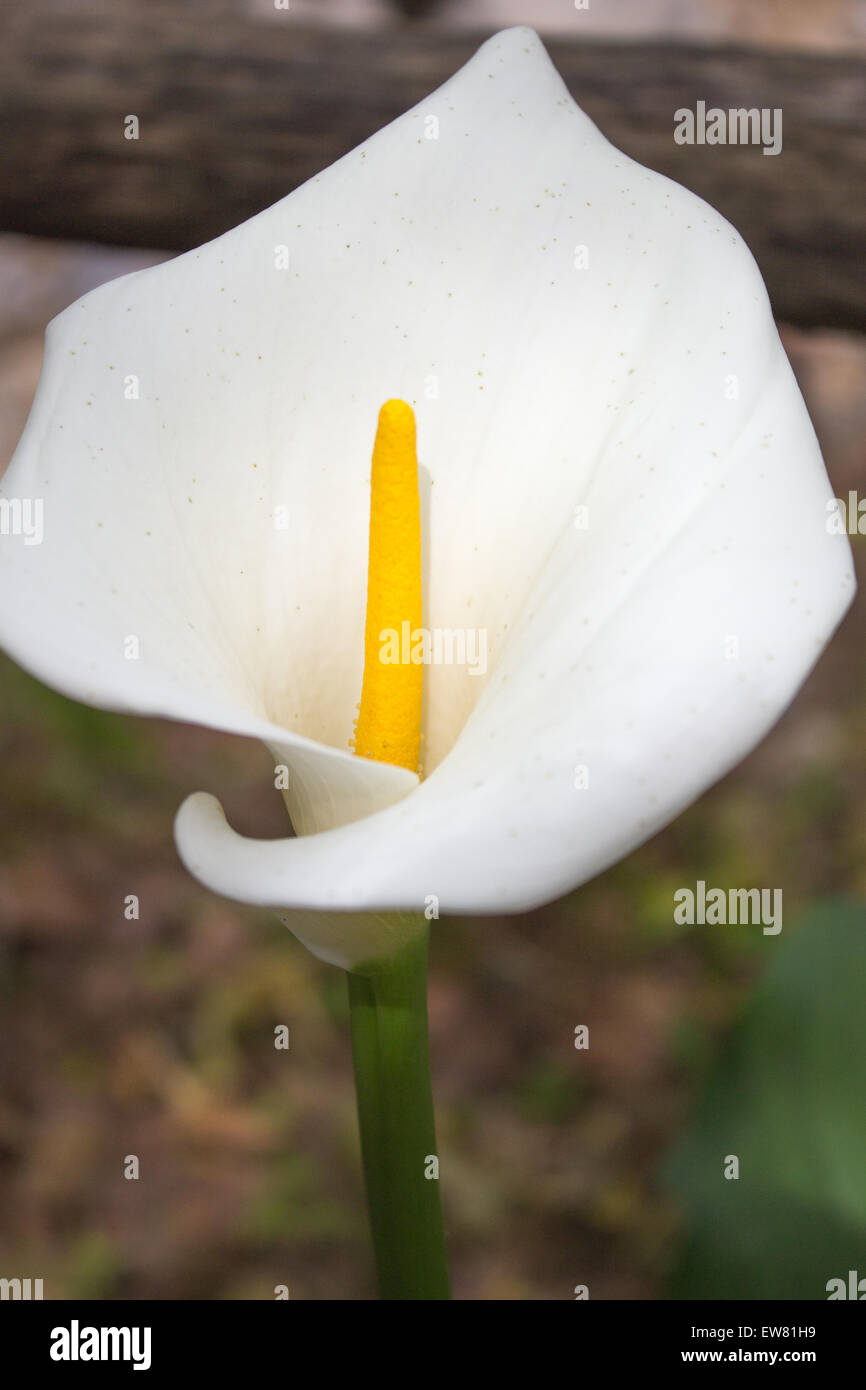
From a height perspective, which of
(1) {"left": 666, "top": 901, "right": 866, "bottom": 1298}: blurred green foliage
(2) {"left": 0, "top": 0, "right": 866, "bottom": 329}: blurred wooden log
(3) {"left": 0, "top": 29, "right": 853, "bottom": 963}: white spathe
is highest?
(2) {"left": 0, "top": 0, "right": 866, "bottom": 329}: blurred wooden log

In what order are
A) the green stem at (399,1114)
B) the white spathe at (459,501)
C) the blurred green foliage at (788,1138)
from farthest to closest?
the blurred green foliage at (788,1138)
the green stem at (399,1114)
the white spathe at (459,501)

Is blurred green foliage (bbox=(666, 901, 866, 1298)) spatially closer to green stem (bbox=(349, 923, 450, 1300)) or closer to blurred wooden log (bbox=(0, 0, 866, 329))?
green stem (bbox=(349, 923, 450, 1300))

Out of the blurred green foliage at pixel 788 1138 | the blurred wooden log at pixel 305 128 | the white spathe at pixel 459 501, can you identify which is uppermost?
the blurred wooden log at pixel 305 128

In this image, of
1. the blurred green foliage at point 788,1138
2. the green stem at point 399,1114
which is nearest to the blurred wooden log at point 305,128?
the blurred green foliage at point 788,1138

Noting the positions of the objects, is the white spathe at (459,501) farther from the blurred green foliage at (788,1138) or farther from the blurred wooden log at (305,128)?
the blurred green foliage at (788,1138)

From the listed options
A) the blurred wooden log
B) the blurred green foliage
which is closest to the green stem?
the blurred green foliage

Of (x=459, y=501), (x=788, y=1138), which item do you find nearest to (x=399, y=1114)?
(x=459, y=501)

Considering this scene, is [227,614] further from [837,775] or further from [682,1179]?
[837,775]

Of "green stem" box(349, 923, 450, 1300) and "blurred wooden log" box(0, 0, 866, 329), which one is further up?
"blurred wooden log" box(0, 0, 866, 329)
